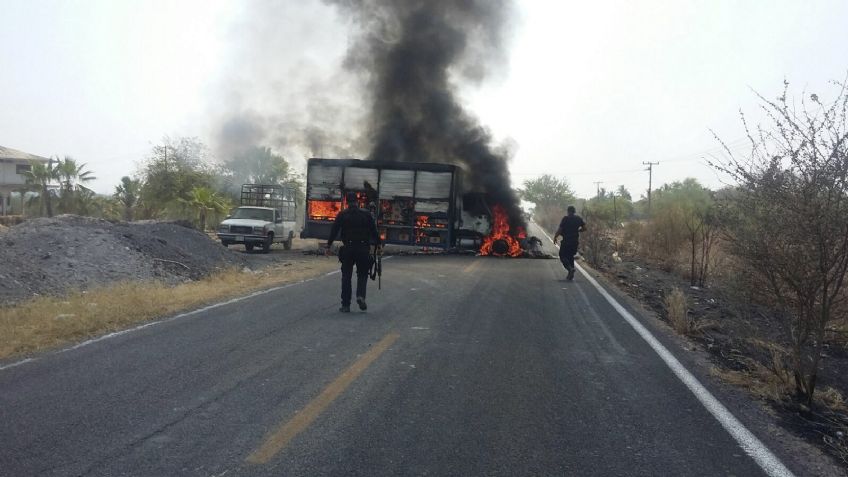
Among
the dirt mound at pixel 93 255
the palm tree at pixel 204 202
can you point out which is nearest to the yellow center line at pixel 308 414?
the dirt mound at pixel 93 255

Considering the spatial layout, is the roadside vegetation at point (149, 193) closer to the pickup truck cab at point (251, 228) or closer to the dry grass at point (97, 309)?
the pickup truck cab at point (251, 228)

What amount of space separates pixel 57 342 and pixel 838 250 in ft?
24.3

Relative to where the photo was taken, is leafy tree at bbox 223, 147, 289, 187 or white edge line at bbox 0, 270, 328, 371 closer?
white edge line at bbox 0, 270, 328, 371

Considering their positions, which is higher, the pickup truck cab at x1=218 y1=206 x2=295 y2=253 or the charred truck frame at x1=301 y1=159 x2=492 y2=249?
the charred truck frame at x1=301 y1=159 x2=492 y2=249

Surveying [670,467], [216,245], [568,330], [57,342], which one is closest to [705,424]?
[670,467]

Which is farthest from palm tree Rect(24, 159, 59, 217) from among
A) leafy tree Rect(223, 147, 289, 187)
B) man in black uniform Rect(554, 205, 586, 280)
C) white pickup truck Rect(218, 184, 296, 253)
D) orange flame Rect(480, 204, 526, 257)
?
man in black uniform Rect(554, 205, 586, 280)

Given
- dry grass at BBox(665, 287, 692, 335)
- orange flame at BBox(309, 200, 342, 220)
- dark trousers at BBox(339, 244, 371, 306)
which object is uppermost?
orange flame at BBox(309, 200, 342, 220)

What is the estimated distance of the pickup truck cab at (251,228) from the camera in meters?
21.0

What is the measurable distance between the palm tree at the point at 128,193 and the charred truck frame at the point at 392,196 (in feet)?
59.0

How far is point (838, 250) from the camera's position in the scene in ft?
16.5

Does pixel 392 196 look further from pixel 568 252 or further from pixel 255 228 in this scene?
pixel 568 252

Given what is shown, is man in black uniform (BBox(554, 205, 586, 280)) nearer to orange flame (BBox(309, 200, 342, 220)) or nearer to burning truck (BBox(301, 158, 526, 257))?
burning truck (BBox(301, 158, 526, 257))

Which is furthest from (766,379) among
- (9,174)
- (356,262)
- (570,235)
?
(9,174)

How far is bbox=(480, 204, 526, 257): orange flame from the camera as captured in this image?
2212 cm
